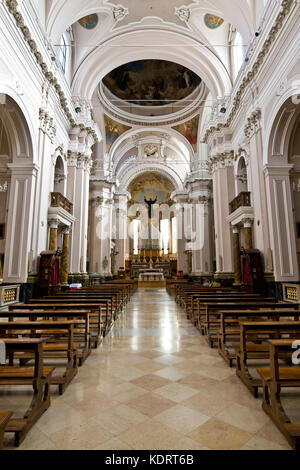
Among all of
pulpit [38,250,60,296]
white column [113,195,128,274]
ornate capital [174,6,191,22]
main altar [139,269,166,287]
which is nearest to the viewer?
pulpit [38,250,60,296]

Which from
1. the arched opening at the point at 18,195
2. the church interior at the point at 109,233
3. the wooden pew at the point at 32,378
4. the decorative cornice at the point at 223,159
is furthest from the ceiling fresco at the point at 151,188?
the wooden pew at the point at 32,378

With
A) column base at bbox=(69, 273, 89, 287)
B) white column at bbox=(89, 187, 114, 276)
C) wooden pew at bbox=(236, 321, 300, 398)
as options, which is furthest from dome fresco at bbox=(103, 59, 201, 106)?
wooden pew at bbox=(236, 321, 300, 398)

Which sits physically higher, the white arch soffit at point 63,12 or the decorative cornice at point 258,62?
the white arch soffit at point 63,12

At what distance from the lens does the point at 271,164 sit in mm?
8547

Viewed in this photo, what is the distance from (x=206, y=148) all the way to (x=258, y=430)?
786 inches

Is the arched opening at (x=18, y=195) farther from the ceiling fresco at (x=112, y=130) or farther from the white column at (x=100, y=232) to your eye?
the ceiling fresco at (x=112, y=130)

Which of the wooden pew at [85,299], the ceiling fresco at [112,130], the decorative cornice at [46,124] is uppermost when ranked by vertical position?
the ceiling fresco at [112,130]

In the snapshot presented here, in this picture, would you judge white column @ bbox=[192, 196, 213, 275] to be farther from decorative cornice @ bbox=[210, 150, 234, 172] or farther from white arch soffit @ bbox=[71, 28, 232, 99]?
white arch soffit @ bbox=[71, 28, 232, 99]

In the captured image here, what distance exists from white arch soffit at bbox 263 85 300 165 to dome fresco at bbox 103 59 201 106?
11.9m

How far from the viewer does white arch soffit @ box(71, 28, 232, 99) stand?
1245 cm

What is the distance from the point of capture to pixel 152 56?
44.8 feet

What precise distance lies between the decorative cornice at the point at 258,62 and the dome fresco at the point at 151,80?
24.6 feet

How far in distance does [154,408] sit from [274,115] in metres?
8.61

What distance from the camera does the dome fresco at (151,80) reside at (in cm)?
1806
